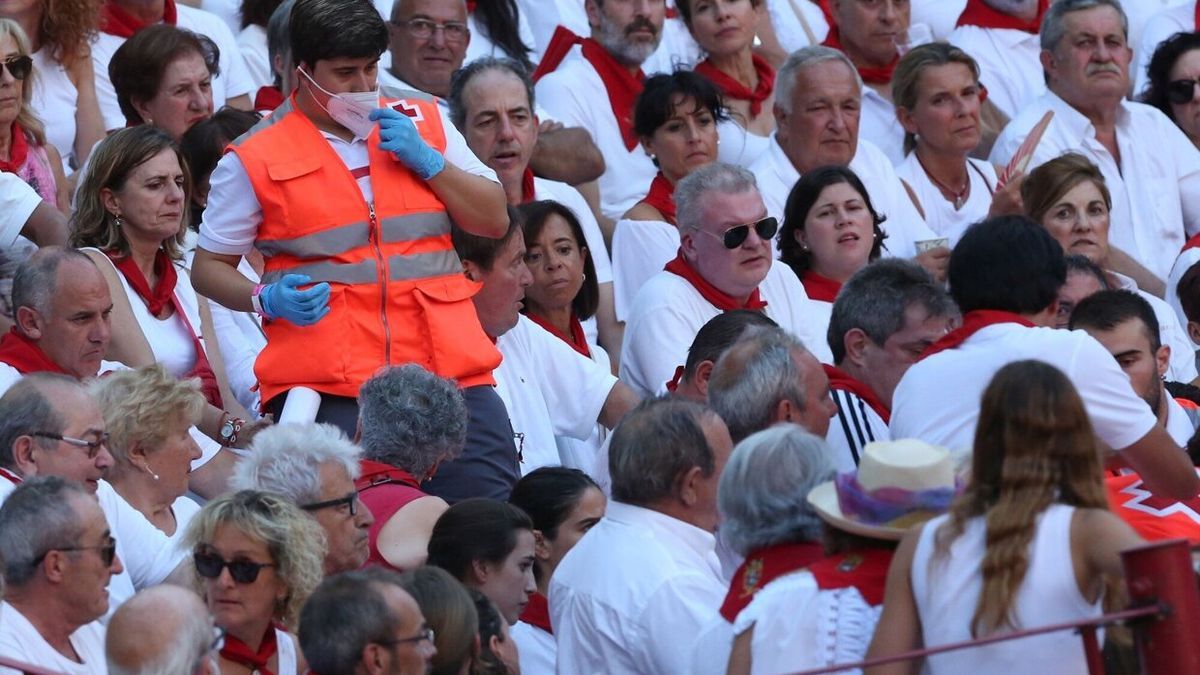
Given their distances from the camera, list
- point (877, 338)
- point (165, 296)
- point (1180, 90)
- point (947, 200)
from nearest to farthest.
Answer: point (877, 338)
point (165, 296)
point (947, 200)
point (1180, 90)

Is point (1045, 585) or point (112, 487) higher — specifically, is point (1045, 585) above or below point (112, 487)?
above

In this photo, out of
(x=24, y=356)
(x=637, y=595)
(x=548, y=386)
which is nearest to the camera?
(x=637, y=595)

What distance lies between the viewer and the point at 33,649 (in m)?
4.84

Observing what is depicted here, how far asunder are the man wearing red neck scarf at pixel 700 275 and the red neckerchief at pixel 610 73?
1767 mm

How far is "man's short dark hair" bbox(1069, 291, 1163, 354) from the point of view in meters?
6.75

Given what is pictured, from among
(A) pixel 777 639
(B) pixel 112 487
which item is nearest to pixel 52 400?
(B) pixel 112 487

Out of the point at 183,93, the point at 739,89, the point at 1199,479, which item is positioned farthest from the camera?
the point at 739,89

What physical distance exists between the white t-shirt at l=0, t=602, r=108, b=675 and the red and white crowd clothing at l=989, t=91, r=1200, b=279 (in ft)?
19.2

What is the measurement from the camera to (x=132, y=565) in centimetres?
586

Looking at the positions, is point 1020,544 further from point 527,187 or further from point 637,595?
point 527,187

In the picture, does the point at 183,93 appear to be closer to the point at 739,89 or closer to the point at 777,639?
the point at 739,89

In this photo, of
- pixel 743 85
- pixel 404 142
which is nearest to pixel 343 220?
pixel 404 142

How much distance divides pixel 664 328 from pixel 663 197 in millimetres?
1222

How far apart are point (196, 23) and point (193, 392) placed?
346 centimetres
